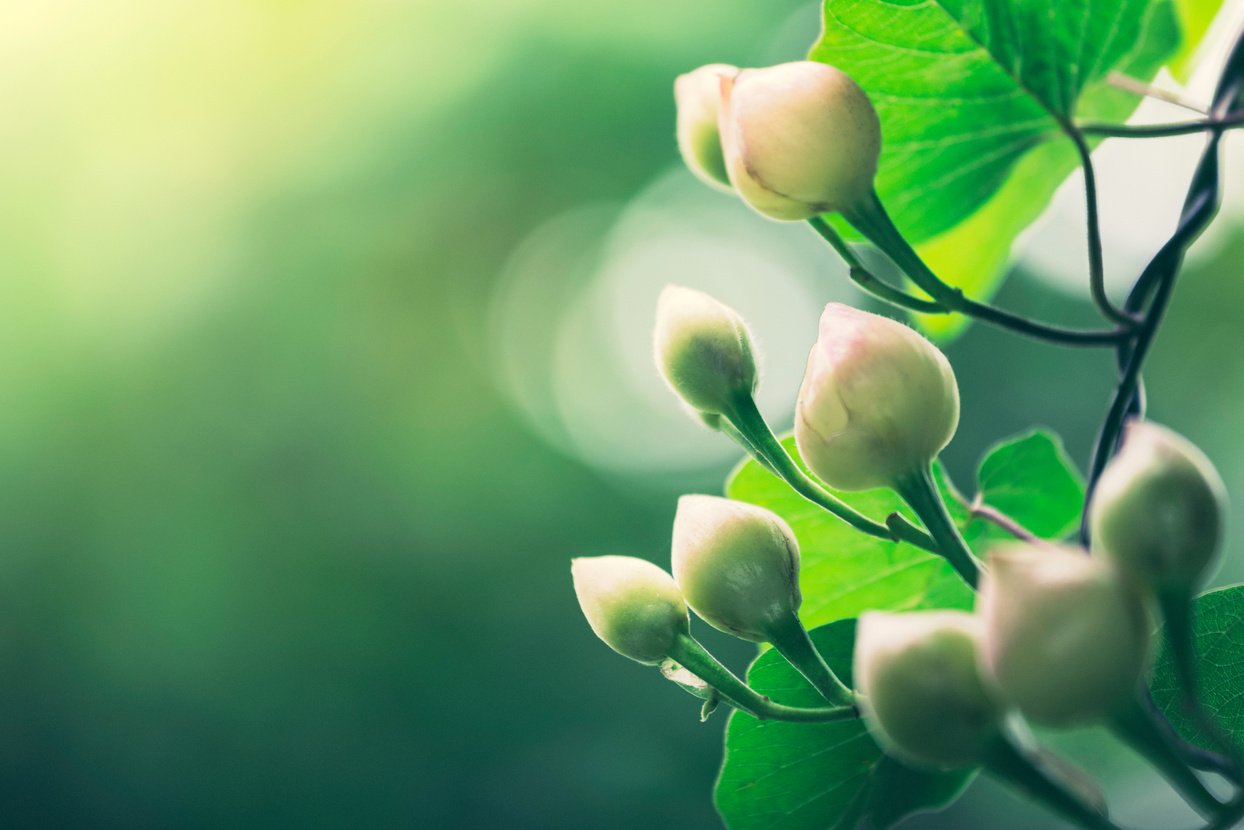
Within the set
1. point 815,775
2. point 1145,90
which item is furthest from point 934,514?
point 1145,90

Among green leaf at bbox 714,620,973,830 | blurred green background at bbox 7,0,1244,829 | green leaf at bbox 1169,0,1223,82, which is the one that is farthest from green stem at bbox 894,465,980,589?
blurred green background at bbox 7,0,1244,829

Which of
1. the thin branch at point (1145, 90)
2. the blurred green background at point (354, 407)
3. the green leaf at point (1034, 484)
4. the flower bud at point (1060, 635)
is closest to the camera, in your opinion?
the flower bud at point (1060, 635)

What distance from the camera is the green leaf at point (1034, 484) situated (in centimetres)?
53

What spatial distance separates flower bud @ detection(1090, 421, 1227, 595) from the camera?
0.65 feet

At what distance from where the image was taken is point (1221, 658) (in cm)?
38

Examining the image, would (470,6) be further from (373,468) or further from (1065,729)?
(1065,729)

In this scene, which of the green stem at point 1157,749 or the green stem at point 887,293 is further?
the green stem at point 887,293

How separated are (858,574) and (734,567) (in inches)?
7.2

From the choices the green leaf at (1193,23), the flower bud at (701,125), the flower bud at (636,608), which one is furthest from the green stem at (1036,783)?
the green leaf at (1193,23)

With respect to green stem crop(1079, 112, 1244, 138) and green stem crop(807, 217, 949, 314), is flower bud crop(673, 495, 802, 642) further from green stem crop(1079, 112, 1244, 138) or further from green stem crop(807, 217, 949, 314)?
green stem crop(1079, 112, 1244, 138)

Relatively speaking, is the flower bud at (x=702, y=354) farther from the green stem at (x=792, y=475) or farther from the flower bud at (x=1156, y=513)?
the flower bud at (x=1156, y=513)

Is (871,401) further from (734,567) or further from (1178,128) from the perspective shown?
(1178,128)

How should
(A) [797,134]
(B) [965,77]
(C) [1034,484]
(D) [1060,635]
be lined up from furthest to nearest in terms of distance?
(C) [1034,484], (B) [965,77], (A) [797,134], (D) [1060,635]

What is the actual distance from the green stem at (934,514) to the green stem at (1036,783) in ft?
0.20
